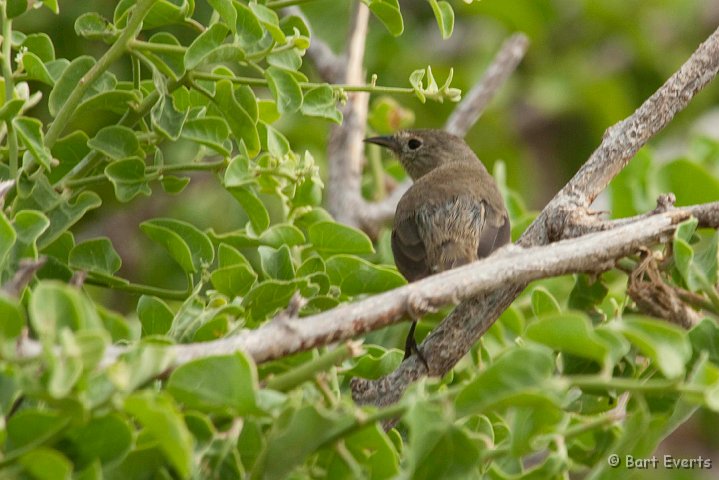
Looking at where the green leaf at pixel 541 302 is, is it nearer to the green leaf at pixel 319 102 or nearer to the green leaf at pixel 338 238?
the green leaf at pixel 338 238

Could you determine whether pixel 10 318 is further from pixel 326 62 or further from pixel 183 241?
pixel 326 62

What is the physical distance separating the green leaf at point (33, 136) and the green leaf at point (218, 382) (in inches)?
28.2

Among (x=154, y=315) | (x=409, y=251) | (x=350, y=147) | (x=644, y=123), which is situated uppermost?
(x=644, y=123)

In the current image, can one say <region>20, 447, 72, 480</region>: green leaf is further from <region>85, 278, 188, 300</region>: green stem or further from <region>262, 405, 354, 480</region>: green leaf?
<region>85, 278, 188, 300</region>: green stem

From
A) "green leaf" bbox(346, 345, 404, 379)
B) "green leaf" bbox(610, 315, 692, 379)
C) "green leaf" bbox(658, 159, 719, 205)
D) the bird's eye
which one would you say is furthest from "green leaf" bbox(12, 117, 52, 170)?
the bird's eye

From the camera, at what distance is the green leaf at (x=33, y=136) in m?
2.15

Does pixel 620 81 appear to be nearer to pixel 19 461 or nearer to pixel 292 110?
pixel 292 110

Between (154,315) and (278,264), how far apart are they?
305 mm

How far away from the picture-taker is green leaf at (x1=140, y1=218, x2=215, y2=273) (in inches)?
97.7

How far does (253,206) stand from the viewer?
258 centimetres

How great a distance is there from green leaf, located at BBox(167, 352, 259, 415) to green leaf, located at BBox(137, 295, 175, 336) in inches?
25.0

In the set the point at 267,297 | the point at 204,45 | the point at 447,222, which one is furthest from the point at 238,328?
the point at 447,222

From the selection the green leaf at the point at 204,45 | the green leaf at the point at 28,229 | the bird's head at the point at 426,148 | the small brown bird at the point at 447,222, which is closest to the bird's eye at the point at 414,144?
the bird's head at the point at 426,148

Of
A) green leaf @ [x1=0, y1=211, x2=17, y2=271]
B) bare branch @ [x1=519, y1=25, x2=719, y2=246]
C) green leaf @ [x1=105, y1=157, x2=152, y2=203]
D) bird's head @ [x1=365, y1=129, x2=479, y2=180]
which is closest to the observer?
green leaf @ [x1=0, y1=211, x2=17, y2=271]
